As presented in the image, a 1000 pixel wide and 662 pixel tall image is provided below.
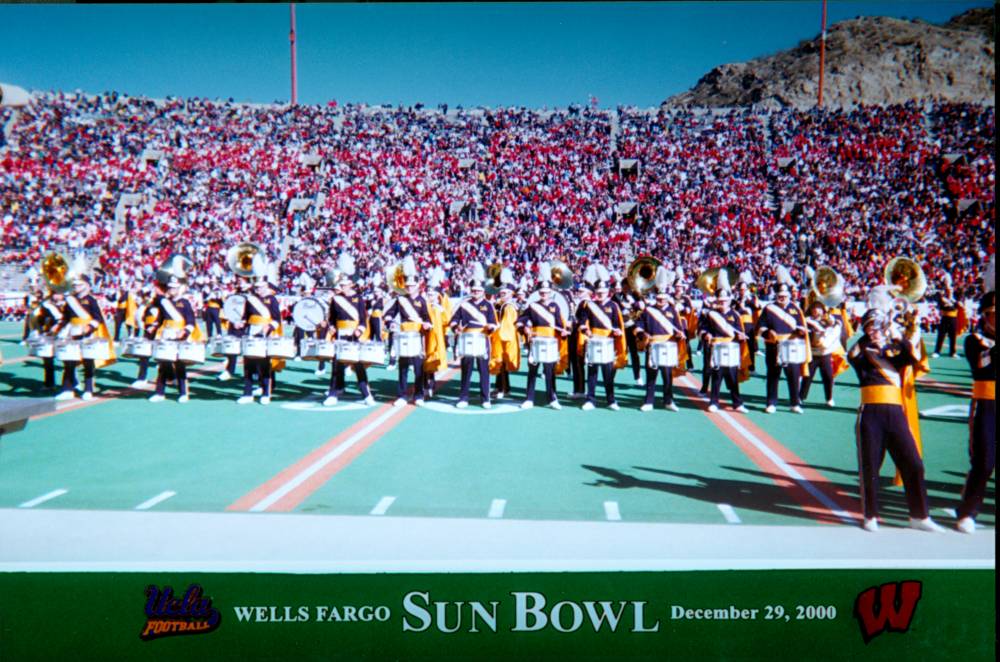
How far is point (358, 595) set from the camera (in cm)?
277

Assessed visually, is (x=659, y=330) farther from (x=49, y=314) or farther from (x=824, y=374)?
(x=49, y=314)

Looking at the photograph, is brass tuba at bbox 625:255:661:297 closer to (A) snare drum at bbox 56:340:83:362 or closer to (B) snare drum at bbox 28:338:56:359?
(A) snare drum at bbox 56:340:83:362

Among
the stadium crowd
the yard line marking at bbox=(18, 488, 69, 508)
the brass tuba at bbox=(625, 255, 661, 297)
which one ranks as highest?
the stadium crowd

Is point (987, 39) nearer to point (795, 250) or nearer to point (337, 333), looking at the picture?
point (337, 333)

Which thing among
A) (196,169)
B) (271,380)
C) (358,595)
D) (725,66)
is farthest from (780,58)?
(196,169)

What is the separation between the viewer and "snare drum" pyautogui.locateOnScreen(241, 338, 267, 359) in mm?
7148

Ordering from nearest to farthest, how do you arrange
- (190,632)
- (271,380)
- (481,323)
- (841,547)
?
(190,632) < (841,547) < (481,323) < (271,380)

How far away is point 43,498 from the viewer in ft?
13.1

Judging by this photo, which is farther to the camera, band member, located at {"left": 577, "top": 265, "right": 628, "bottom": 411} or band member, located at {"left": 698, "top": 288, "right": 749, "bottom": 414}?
band member, located at {"left": 577, "top": 265, "right": 628, "bottom": 411}

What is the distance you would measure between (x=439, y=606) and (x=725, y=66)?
11.5ft

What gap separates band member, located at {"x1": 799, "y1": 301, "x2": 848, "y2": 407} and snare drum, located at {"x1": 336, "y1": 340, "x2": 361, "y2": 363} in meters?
4.97

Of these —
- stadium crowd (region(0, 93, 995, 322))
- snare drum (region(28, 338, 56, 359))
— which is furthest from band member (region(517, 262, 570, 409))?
snare drum (region(28, 338, 56, 359))

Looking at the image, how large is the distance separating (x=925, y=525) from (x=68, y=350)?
7774 mm

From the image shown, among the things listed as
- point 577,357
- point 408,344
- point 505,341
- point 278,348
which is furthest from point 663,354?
point 278,348
